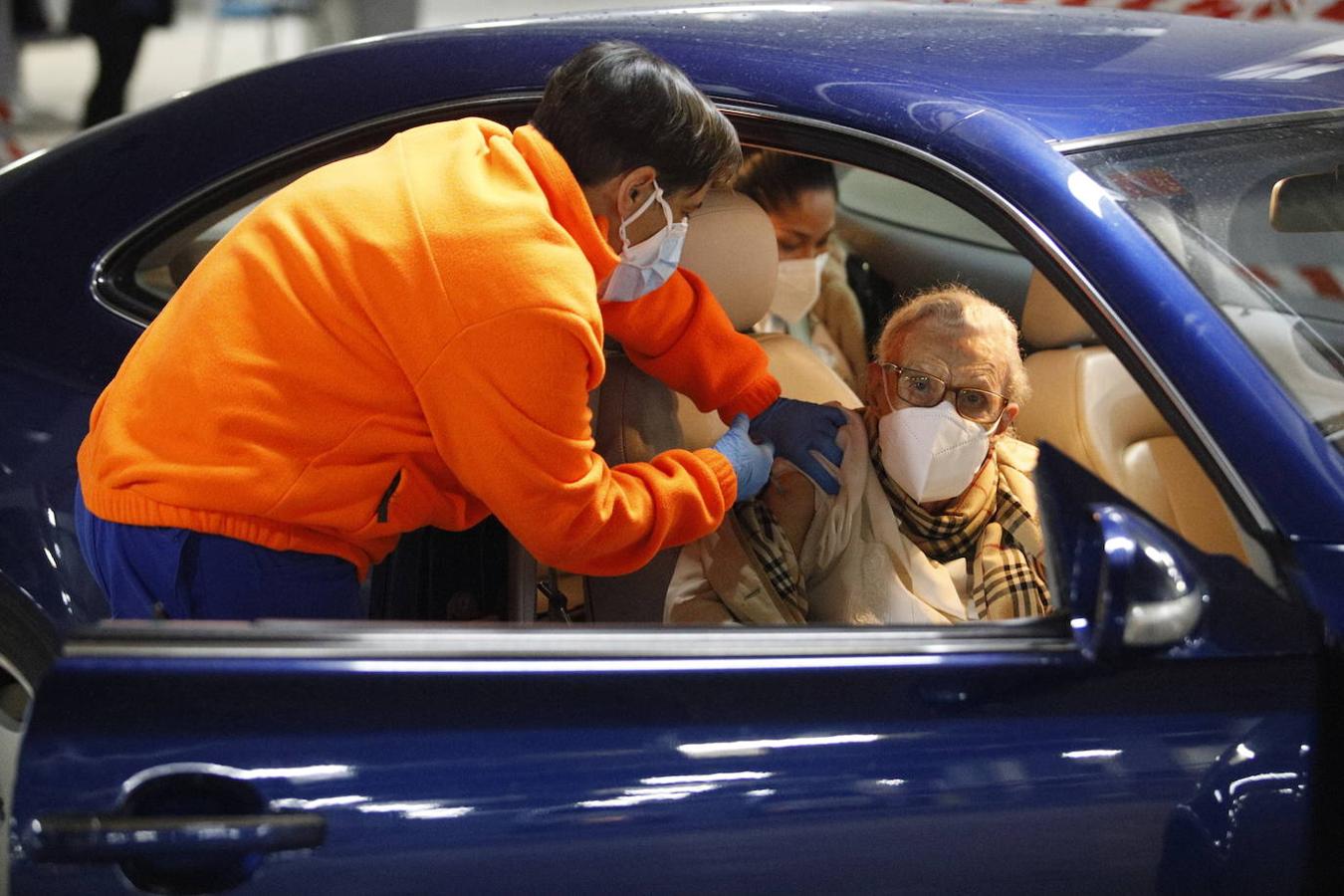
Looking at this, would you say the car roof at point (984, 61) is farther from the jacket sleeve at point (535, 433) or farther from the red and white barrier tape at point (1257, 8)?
the red and white barrier tape at point (1257, 8)

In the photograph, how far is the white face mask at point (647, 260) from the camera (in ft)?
6.41

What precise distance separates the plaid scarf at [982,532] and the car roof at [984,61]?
567 mm

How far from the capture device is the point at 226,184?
7.25ft

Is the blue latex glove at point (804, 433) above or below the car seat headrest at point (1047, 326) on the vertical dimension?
below

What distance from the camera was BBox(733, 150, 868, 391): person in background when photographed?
3.14 m

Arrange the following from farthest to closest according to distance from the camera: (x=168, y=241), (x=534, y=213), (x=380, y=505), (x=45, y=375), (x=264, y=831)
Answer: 1. (x=168, y=241)
2. (x=45, y=375)
3. (x=380, y=505)
4. (x=534, y=213)
5. (x=264, y=831)

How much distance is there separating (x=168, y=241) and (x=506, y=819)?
124 centimetres

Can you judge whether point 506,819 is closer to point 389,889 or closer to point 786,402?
point 389,889

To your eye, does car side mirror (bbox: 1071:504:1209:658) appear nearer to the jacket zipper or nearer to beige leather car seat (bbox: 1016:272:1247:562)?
beige leather car seat (bbox: 1016:272:1247:562)

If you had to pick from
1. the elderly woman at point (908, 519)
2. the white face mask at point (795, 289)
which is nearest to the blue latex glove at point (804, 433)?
the elderly woman at point (908, 519)

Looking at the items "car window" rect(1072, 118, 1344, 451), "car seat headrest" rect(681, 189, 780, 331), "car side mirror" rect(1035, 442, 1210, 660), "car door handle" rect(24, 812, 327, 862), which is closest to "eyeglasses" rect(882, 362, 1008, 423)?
"car seat headrest" rect(681, 189, 780, 331)

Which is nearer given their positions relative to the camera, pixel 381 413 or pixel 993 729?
pixel 993 729

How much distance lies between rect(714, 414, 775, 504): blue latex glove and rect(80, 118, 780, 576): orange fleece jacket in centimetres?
22

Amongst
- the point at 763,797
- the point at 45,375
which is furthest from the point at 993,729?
the point at 45,375
